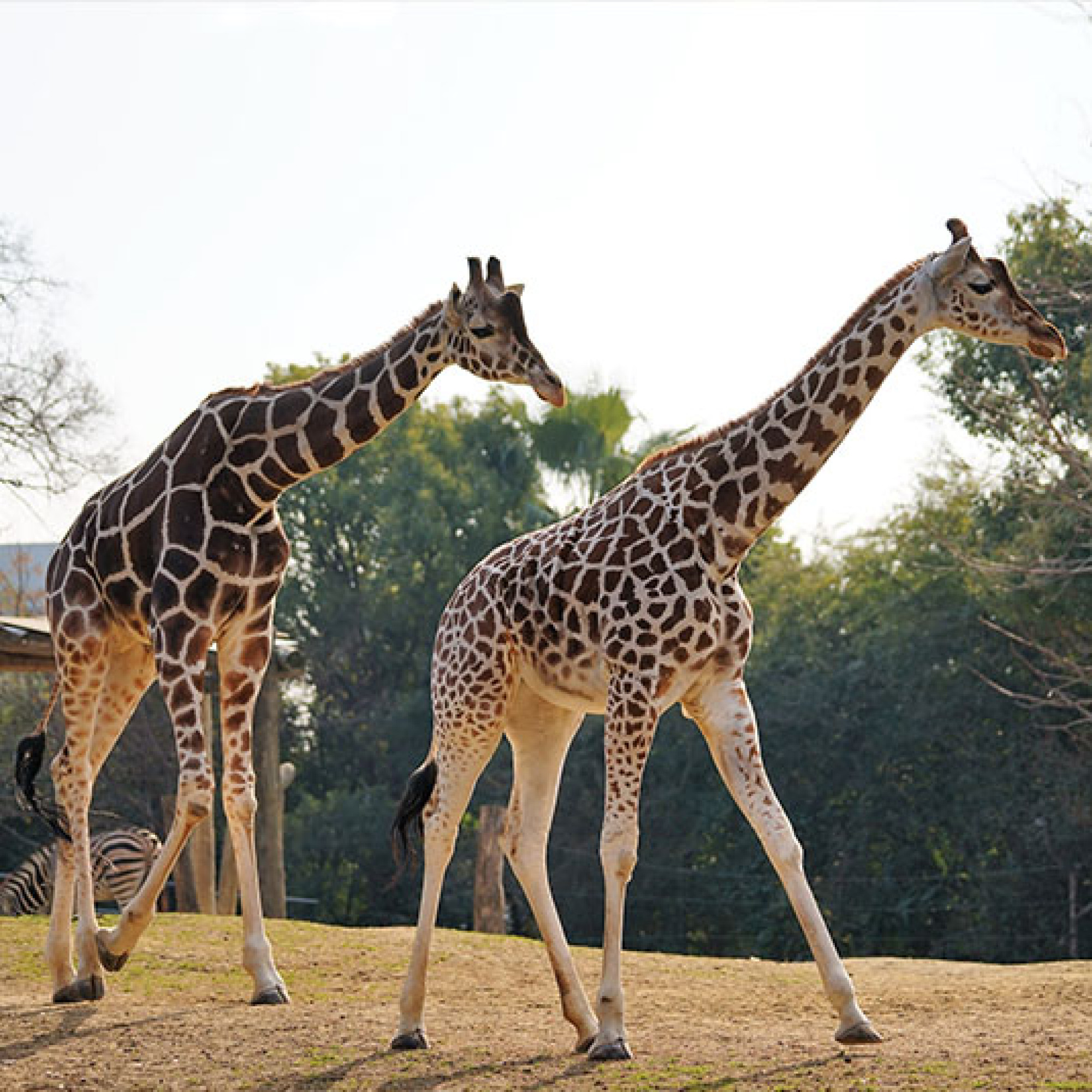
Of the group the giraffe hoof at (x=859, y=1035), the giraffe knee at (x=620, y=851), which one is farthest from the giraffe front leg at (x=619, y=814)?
the giraffe hoof at (x=859, y=1035)

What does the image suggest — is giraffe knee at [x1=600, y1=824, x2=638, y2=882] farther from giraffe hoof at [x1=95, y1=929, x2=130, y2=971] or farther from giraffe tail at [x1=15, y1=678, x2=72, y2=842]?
giraffe tail at [x1=15, y1=678, x2=72, y2=842]

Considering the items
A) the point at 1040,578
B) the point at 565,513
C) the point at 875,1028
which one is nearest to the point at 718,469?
the point at 875,1028

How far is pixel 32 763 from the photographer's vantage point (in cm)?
860

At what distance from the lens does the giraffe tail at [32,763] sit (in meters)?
8.04

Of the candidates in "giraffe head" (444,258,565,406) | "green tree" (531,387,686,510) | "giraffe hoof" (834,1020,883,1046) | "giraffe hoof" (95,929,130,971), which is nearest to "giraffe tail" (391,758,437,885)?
"giraffe hoof" (95,929,130,971)

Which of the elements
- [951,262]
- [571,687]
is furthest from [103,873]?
[951,262]

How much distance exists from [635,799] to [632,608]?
0.74 m

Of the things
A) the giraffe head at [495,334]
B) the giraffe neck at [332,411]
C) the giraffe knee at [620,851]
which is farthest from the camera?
the giraffe neck at [332,411]

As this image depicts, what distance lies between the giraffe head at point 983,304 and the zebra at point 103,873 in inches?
370

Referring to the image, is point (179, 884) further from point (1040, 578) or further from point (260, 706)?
point (1040, 578)

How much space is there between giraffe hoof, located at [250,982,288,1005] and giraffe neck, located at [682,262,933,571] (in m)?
2.88

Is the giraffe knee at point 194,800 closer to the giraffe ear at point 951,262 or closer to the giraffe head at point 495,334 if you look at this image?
the giraffe head at point 495,334

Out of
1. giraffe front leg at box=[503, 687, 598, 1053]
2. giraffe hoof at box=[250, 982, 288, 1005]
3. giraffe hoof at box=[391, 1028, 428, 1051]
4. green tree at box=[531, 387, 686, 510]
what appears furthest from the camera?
green tree at box=[531, 387, 686, 510]

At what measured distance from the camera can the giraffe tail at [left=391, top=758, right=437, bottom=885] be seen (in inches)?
272
